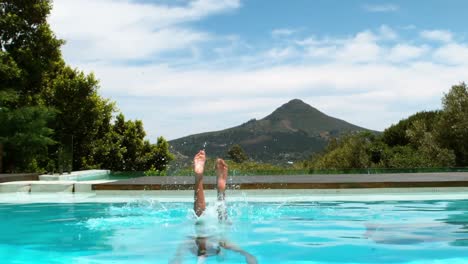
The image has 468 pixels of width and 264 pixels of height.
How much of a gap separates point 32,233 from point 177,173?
8773mm

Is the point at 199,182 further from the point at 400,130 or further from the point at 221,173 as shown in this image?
the point at 400,130

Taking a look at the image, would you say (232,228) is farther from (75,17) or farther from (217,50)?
(217,50)

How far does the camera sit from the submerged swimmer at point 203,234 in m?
5.15

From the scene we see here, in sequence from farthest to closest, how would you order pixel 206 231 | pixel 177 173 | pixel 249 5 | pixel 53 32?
pixel 249 5
pixel 53 32
pixel 177 173
pixel 206 231

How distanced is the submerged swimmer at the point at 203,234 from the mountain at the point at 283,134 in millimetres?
14936

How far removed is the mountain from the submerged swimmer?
14.9 m

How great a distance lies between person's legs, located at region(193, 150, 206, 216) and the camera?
619 cm

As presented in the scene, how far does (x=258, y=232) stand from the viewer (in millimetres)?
6820

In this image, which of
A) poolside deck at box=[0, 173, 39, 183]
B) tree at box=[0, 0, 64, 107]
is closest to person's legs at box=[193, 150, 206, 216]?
poolside deck at box=[0, 173, 39, 183]

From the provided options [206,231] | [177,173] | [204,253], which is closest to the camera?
[204,253]

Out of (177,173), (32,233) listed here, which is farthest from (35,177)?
(32,233)

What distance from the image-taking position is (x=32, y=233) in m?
7.12

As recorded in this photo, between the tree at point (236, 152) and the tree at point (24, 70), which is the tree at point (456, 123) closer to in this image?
the tree at point (236, 152)

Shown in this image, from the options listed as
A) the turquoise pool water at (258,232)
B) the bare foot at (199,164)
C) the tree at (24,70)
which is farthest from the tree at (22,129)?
the bare foot at (199,164)
